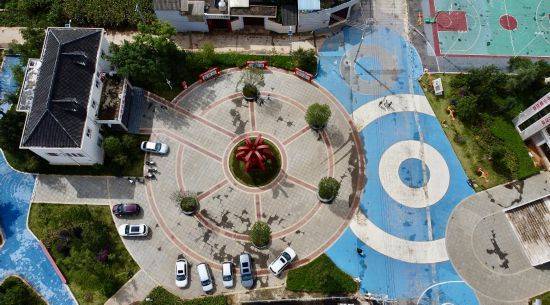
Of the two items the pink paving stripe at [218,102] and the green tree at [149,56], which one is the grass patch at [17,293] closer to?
the green tree at [149,56]

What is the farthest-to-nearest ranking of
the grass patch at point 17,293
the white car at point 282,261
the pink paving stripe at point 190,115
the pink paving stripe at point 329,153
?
1. the pink paving stripe at point 190,115
2. the pink paving stripe at point 329,153
3. the white car at point 282,261
4. the grass patch at point 17,293

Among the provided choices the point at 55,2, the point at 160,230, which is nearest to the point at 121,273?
the point at 160,230

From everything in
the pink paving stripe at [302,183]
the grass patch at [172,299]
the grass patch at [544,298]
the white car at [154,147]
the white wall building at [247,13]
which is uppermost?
the white wall building at [247,13]

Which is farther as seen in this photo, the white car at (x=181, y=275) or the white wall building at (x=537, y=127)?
the white wall building at (x=537, y=127)

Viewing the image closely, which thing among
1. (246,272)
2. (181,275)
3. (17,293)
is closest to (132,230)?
(181,275)

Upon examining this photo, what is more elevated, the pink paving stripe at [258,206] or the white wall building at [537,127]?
the white wall building at [537,127]

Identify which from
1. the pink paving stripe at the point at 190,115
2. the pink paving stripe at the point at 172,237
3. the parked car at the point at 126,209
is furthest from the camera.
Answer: the pink paving stripe at the point at 190,115

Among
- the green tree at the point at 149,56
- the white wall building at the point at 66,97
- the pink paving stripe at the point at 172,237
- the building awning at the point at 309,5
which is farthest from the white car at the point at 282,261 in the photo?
the building awning at the point at 309,5
